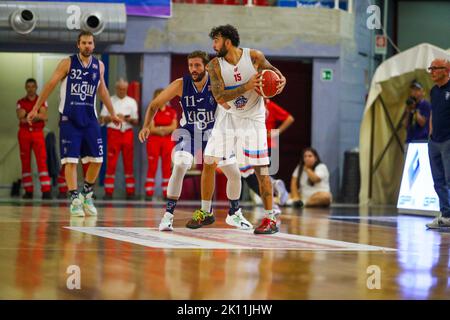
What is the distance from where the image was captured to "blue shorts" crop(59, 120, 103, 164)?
1111 centimetres

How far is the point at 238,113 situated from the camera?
9.01 meters

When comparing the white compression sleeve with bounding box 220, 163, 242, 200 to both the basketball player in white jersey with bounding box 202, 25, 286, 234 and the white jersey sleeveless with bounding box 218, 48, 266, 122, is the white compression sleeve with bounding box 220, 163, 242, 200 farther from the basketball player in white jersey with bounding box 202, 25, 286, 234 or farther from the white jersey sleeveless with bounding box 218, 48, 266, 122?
the white jersey sleeveless with bounding box 218, 48, 266, 122

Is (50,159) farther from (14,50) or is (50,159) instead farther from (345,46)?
(345,46)

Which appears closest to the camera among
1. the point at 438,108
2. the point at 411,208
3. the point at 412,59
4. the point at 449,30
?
the point at 438,108

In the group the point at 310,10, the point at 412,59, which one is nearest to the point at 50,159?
the point at 310,10

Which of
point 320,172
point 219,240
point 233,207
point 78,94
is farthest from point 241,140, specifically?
point 320,172

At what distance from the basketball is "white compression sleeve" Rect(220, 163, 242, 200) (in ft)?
3.89

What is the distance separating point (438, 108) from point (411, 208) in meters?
3.77

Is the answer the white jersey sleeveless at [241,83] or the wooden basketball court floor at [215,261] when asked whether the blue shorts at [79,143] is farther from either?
the white jersey sleeveless at [241,83]

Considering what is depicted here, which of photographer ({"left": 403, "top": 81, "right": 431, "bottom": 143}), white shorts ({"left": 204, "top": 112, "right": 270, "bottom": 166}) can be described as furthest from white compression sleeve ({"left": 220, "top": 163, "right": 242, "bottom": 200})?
photographer ({"left": 403, "top": 81, "right": 431, "bottom": 143})

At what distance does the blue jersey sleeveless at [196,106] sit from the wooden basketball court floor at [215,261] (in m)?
1.07

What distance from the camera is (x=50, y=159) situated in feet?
58.2

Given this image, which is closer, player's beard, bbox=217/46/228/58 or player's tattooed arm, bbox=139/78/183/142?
player's beard, bbox=217/46/228/58

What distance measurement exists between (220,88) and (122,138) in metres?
8.66
